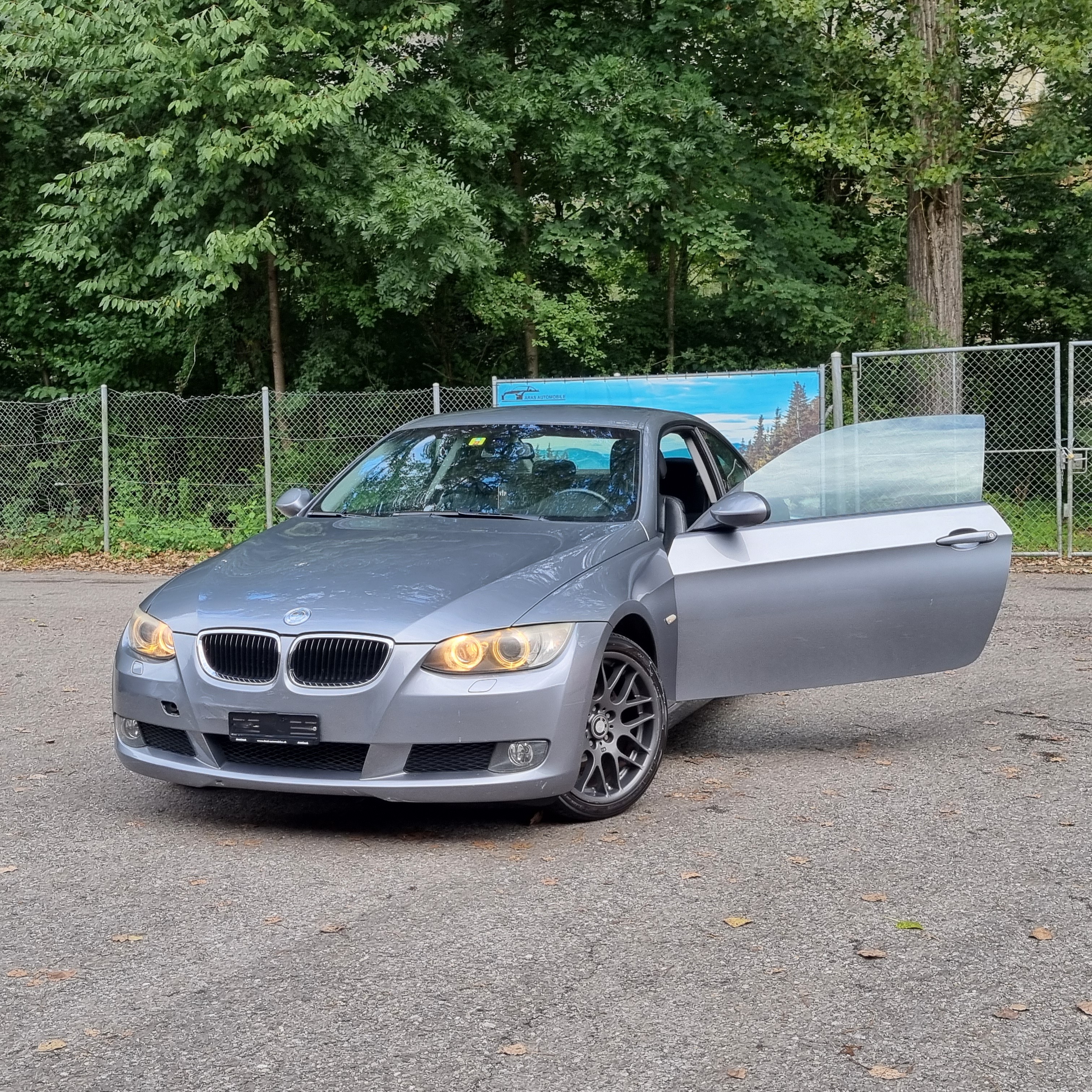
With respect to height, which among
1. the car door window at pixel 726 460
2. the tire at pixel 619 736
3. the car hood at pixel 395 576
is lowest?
the tire at pixel 619 736

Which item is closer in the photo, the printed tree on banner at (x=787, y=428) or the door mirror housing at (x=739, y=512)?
the door mirror housing at (x=739, y=512)

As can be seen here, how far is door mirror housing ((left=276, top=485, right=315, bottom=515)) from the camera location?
695cm

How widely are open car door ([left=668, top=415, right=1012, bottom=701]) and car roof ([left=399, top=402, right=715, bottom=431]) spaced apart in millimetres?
720

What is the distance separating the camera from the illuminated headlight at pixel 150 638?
5457 mm

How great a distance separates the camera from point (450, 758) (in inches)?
204

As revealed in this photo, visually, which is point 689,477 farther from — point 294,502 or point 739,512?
point 294,502

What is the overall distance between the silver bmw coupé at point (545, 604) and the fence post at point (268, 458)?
9084 mm

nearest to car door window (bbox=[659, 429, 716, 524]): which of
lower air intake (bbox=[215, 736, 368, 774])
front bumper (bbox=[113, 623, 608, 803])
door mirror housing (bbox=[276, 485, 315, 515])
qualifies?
door mirror housing (bbox=[276, 485, 315, 515])

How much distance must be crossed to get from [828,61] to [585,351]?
5.24 metres

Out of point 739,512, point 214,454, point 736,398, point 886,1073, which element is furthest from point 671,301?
point 886,1073

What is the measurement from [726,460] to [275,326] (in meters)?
13.8

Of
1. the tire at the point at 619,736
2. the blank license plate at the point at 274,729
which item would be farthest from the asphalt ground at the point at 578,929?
the blank license plate at the point at 274,729

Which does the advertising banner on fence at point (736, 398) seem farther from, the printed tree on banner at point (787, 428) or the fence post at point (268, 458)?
the fence post at point (268, 458)

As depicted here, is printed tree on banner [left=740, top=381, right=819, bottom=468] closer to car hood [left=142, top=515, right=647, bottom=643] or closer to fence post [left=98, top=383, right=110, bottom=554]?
fence post [left=98, top=383, right=110, bottom=554]
